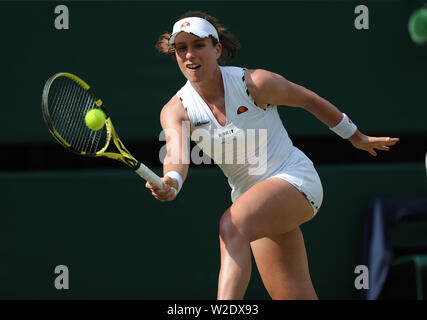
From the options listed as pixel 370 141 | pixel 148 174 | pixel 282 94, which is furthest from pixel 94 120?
pixel 370 141

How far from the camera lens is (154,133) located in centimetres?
450

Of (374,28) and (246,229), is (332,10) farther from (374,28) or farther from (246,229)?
(246,229)

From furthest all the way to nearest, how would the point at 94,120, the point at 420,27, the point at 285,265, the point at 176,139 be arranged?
the point at 285,265
the point at 176,139
the point at 94,120
the point at 420,27

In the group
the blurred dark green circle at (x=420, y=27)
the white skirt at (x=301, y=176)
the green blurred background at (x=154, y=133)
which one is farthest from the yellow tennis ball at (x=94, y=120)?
the green blurred background at (x=154, y=133)

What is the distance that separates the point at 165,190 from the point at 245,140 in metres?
0.49

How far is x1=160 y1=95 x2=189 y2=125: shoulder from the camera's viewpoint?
3105mm

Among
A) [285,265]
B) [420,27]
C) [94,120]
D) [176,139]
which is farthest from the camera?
[285,265]

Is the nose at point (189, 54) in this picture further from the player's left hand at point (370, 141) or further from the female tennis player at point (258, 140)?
the player's left hand at point (370, 141)

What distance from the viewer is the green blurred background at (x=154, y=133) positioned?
443 cm

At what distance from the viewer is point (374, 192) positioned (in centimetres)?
452

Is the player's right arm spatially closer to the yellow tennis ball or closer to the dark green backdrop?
the yellow tennis ball

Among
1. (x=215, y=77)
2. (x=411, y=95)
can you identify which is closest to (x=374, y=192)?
(x=411, y=95)

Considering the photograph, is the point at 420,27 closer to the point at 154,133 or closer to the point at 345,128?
the point at 345,128
